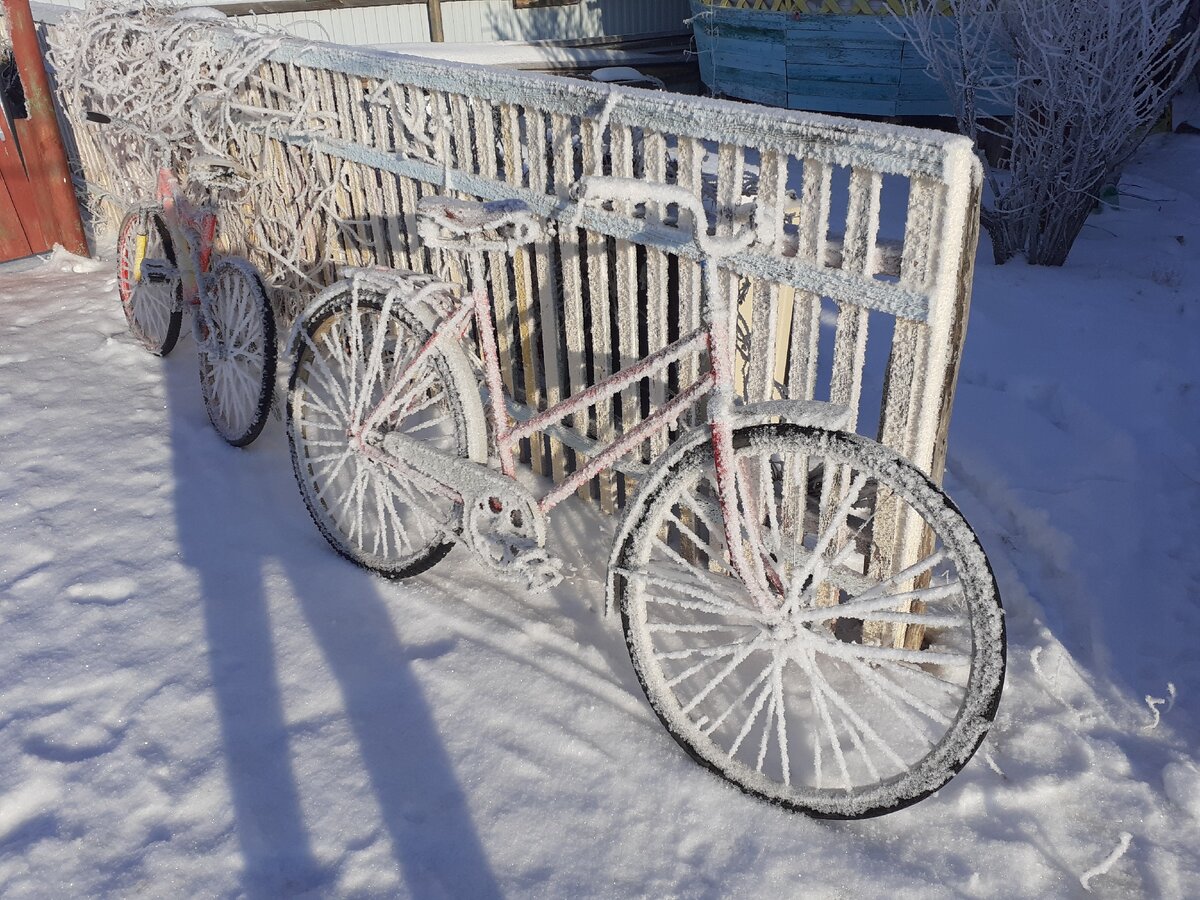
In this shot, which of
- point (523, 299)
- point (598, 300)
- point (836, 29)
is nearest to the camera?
point (598, 300)

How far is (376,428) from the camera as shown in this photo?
10.9 ft

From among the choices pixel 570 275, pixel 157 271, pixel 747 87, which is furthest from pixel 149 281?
pixel 747 87

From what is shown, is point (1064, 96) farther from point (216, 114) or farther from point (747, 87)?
point (216, 114)

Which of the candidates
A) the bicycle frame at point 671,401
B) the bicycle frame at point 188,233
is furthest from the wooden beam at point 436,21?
the bicycle frame at point 671,401

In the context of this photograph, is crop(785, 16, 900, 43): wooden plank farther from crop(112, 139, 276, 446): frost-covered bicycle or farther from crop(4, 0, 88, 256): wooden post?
crop(112, 139, 276, 446): frost-covered bicycle

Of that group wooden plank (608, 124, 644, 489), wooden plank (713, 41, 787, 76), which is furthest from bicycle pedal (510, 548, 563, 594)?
wooden plank (713, 41, 787, 76)

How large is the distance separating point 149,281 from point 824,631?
4058mm

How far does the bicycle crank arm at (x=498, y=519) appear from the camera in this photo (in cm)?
292

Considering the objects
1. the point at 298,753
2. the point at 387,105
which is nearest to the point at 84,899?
the point at 298,753

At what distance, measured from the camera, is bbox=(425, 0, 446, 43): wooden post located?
42.6ft

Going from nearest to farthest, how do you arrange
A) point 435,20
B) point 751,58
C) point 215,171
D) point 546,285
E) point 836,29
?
point 546,285 < point 215,171 < point 836,29 < point 751,58 < point 435,20

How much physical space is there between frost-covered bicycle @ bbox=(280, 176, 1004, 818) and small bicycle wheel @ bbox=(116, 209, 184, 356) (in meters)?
1.87

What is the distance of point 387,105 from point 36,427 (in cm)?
227

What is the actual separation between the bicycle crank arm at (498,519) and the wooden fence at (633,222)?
1.63ft
